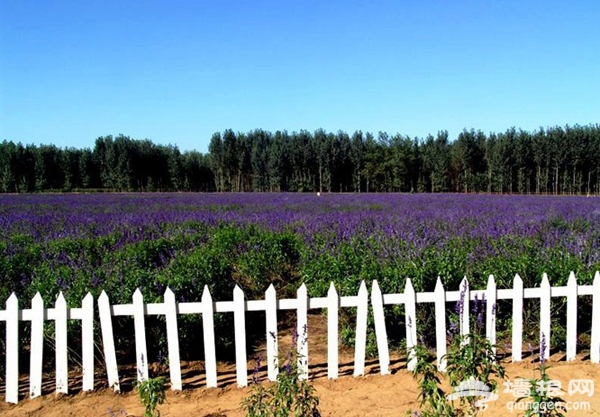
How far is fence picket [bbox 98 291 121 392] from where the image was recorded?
11.8 feet

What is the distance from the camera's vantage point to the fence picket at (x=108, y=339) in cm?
361

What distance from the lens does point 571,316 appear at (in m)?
4.20

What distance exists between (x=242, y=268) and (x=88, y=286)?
90.1 inches

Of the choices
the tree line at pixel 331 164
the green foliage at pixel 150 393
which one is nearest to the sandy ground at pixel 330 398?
the green foliage at pixel 150 393

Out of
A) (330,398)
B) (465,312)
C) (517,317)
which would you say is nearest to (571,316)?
(517,317)

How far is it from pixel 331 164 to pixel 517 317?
66.5 metres

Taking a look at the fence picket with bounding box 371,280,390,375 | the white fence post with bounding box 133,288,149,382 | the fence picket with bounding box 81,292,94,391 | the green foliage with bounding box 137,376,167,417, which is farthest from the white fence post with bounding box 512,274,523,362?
the fence picket with bounding box 81,292,94,391

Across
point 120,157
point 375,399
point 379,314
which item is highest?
point 120,157

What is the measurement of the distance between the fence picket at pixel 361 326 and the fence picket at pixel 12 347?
2.69 metres

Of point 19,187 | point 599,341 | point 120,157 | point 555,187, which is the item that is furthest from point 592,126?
point 19,187

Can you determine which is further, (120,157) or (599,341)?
(120,157)

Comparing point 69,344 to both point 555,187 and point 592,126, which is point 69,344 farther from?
point 592,126

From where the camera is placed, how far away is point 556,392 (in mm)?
Answer: 3473

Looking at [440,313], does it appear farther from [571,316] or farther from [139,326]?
[139,326]
